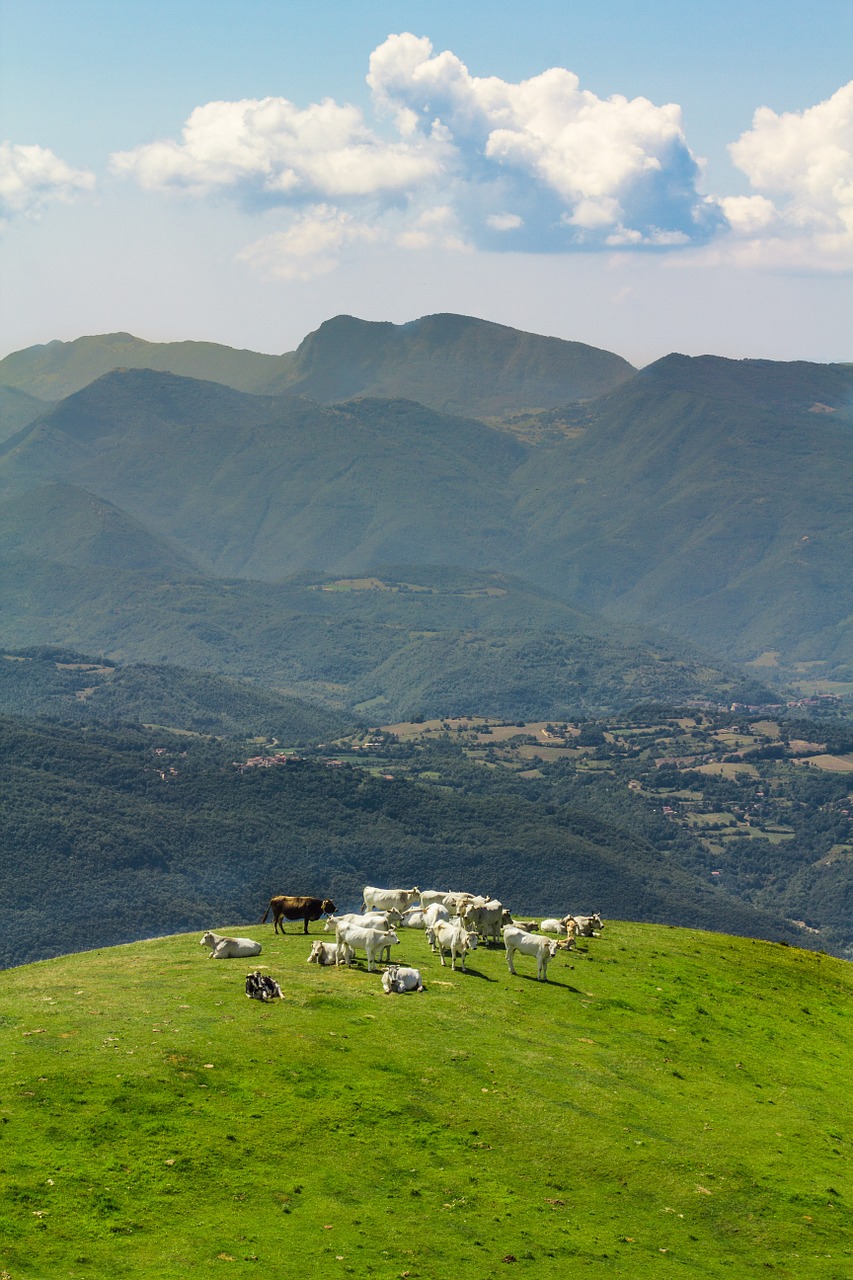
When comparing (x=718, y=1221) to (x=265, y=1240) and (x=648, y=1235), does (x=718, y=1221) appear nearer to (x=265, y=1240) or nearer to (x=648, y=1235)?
(x=648, y=1235)

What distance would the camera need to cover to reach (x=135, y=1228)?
1139 inches

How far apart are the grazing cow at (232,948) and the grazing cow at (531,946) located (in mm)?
8064

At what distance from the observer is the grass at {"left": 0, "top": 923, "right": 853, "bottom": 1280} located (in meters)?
29.6

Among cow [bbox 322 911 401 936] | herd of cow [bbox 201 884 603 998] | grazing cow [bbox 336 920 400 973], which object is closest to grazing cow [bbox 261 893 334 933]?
herd of cow [bbox 201 884 603 998]

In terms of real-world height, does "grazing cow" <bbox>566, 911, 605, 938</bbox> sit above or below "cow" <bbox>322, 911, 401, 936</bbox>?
below

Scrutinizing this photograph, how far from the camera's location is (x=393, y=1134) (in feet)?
113

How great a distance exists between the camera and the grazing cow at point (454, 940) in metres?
47.4

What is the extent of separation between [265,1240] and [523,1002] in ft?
54.9

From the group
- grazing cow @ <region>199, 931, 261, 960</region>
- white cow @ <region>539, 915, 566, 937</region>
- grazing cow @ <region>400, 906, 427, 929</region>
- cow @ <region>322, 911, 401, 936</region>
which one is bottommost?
white cow @ <region>539, 915, 566, 937</region>

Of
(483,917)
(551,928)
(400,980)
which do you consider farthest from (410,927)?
(400,980)

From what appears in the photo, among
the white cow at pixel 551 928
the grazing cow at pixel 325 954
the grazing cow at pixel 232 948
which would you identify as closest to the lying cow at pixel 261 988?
the grazing cow at pixel 325 954

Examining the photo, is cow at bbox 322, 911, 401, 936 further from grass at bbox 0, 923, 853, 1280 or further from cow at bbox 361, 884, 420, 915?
cow at bbox 361, 884, 420, 915

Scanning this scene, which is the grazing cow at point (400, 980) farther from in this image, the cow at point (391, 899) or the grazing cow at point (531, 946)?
the cow at point (391, 899)

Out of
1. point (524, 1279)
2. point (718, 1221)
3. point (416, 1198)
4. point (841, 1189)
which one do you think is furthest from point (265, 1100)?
point (841, 1189)
